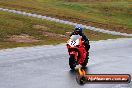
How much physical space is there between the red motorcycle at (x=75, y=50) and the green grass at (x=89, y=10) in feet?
99.3

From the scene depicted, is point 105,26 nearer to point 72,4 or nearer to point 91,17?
point 91,17

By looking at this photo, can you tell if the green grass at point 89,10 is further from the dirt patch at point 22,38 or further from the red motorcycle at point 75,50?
the red motorcycle at point 75,50

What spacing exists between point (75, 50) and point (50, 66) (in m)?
1.72

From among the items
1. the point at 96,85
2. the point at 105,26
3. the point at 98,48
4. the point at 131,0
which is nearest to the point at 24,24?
the point at 105,26

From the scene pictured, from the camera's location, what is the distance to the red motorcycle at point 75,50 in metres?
20.5

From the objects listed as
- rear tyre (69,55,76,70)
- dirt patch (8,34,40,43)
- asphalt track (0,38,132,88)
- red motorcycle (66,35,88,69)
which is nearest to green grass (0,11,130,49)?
dirt patch (8,34,40,43)

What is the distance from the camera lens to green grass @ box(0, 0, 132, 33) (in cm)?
5406

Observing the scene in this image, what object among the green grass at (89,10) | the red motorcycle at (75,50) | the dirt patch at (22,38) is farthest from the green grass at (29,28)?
the red motorcycle at (75,50)

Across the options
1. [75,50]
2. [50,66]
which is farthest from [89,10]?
[75,50]

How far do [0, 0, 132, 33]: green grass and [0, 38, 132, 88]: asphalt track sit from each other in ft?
74.6

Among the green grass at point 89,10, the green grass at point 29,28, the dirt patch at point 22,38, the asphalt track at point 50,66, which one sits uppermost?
the asphalt track at point 50,66

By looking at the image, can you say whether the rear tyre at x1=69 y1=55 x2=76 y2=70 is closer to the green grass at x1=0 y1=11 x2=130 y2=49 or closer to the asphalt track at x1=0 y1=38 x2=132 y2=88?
the asphalt track at x1=0 y1=38 x2=132 y2=88

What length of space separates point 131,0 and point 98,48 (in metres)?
49.3

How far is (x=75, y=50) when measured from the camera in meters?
20.6
